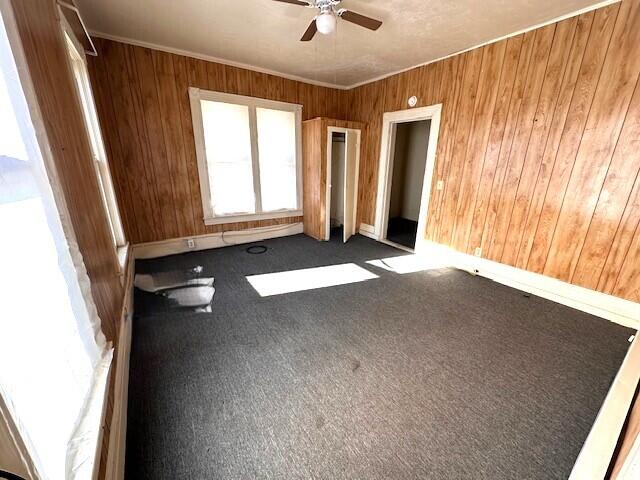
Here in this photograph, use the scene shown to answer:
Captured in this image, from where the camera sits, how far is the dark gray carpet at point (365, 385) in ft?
3.89

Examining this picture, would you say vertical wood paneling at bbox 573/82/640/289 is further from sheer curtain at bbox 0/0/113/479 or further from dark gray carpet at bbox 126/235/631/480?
sheer curtain at bbox 0/0/113/479

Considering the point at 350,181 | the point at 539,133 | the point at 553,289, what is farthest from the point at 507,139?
the point at 350,181

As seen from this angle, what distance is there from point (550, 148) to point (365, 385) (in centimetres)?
285

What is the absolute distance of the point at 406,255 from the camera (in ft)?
12.4

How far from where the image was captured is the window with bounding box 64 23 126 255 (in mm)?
2144

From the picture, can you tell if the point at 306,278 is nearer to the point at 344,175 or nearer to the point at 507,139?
the point at 344,175

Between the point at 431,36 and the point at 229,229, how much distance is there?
11.8ft

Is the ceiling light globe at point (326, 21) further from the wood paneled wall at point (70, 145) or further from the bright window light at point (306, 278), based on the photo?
the bright window light at point (306, 278)

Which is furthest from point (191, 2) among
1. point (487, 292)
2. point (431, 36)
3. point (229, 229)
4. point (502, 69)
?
point (487, 292)

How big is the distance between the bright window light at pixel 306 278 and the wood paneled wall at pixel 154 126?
158 cm

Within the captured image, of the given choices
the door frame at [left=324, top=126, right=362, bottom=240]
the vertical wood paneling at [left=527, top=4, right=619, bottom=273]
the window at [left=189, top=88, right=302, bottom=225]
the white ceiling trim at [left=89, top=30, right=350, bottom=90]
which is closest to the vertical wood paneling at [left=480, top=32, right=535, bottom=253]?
the vertical wood paneling at [left=527, top=4, right=619, bottom=273]

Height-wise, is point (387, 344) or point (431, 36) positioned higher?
point (431, 36)

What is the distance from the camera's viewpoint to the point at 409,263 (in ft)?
11.4

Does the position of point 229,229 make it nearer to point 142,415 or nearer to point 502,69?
point 142,415
